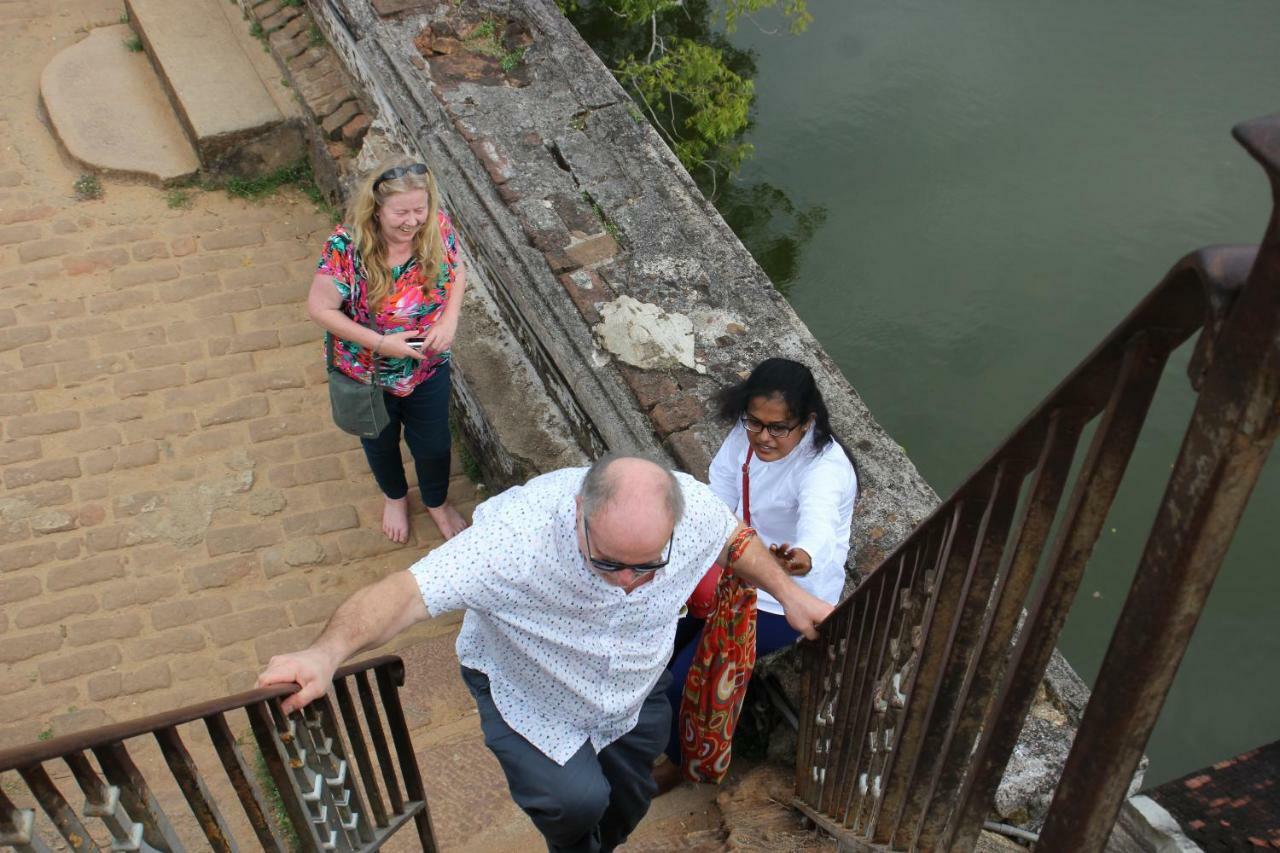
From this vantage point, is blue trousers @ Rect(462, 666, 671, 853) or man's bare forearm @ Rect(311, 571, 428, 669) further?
blue trousers @ Rect(462, 666, 671, 853)

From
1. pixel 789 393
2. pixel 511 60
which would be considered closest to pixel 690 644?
pixel 789 393

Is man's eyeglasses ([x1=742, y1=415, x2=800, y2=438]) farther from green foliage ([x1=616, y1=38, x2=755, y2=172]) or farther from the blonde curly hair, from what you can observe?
green foliage ([x1=616, y1=38, x2=755, y2=172])

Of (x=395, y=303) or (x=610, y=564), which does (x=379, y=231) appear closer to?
(x=395, y=303)

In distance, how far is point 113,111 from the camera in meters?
6.66

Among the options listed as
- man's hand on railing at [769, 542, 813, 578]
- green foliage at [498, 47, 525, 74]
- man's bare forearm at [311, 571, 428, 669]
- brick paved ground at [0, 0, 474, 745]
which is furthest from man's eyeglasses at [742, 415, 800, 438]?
green foliage at [498, 47, 525, 74]

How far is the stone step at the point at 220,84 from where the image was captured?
632cm

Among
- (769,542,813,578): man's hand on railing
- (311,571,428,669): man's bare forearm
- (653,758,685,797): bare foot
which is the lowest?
(653,758,685,797): bare foot

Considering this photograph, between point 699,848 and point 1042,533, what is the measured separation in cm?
201

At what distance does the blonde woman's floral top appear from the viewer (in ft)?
13.0

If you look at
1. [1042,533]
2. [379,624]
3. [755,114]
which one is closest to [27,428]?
[379,624]

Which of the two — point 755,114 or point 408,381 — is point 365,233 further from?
point 755,114

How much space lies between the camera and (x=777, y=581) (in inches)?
128

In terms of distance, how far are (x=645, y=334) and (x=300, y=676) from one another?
6.81ft

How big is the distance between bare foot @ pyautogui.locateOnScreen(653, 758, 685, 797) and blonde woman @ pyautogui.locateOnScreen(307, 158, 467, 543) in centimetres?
155
